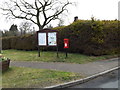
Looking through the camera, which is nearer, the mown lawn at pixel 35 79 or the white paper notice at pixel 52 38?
the mown lawn at pixel 35 79

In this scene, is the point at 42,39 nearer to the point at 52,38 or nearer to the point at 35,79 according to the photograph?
the point at 52,38

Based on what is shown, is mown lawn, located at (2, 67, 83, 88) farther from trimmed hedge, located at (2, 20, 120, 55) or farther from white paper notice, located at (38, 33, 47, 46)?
trimmed hedge, located at (2, 20, 120, 55)

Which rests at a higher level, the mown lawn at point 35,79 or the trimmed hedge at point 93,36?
the trimmed hedge at point 93,36

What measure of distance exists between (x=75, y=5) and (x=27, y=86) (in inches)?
1087

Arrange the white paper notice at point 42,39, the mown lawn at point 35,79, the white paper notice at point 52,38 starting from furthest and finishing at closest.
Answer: the white paper notice at point 42,39
the white paper notice at point 52,38
the mown lawn at point 35,79

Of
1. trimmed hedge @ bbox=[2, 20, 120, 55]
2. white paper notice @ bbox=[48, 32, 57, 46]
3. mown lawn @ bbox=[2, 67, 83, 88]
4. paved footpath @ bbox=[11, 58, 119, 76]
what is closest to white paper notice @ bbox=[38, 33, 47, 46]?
white paper notice @ bbox=[48, 32, 57, 46]

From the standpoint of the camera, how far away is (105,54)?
11.3 metres

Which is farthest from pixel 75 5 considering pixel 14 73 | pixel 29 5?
pixel 14 73

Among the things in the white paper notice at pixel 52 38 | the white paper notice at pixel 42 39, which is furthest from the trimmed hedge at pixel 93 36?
the white paper notice at pixel 42 39

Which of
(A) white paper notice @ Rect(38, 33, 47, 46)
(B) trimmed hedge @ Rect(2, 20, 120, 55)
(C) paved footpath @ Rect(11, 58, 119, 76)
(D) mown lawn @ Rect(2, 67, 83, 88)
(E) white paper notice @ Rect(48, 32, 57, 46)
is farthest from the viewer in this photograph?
(A) white paper notice @ Rect(38, 33, 47, 46)

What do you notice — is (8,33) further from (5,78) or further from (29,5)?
(5,78)

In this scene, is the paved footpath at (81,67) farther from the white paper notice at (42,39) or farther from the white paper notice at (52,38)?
the white paper notice at (42,39)

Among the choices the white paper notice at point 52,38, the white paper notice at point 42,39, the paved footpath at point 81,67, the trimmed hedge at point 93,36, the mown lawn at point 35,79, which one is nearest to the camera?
the mown lawn at point 35,79

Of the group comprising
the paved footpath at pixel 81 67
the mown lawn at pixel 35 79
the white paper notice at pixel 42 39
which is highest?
the white paper notice at pixel 42 39
